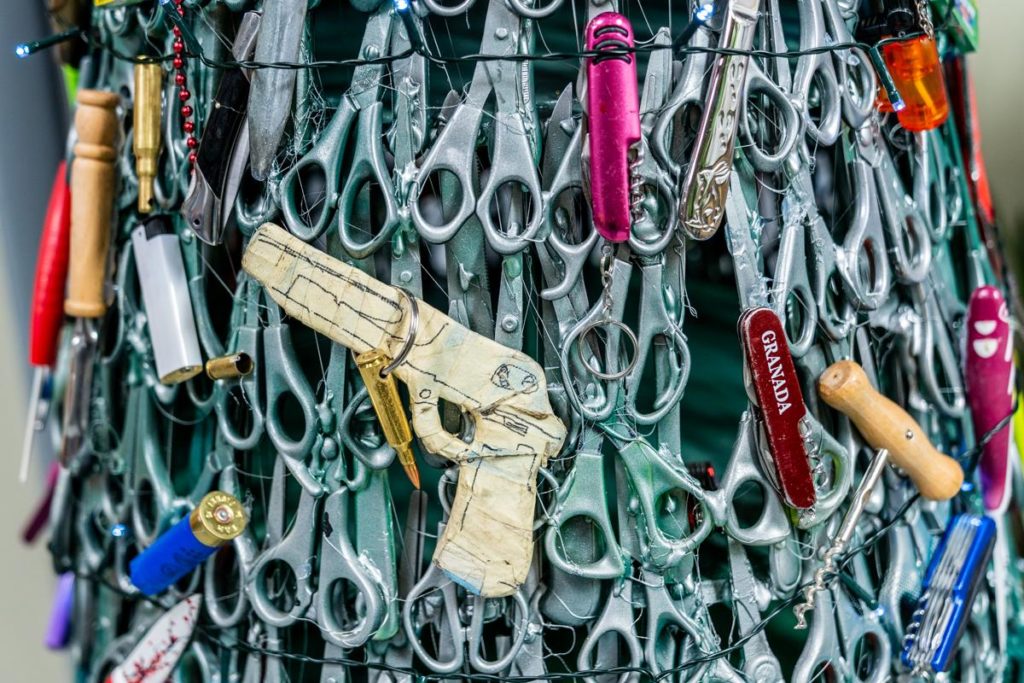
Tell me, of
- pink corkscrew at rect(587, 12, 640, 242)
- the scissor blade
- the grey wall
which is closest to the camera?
pink corkscrew at rect(587, 12, 640, 242)

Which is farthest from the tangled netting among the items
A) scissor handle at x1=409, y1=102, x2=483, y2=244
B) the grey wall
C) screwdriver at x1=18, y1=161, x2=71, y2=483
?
the grey wall

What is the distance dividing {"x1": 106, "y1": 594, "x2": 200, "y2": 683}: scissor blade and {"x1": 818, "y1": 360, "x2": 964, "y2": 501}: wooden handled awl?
1.14 feet

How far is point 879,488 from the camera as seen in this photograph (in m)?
0.54

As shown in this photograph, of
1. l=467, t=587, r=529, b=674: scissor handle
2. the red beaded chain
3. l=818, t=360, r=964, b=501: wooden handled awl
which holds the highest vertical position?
the red beaded chain

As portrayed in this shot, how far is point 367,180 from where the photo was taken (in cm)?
48

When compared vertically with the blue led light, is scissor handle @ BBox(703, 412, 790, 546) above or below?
below

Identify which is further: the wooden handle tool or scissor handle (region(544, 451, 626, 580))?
the wooden handle tool

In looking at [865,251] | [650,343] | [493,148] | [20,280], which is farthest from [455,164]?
[20,280]

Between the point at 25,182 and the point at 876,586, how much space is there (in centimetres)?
70

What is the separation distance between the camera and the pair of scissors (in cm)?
50

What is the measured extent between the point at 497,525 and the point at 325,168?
180mm

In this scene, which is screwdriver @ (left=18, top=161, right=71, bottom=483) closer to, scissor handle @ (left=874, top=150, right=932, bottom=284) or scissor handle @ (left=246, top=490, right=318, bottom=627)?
scissor handle @ (left=246, top=490, right=318, bottom=627)

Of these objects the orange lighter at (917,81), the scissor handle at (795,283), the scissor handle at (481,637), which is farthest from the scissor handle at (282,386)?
the orange lighter at (917,81)

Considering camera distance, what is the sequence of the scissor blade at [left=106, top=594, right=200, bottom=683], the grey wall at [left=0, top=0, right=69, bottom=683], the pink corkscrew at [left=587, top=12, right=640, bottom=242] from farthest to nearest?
the grey wall at [left=0, top=0, right=69, bottom=683]
the scissor blade at [left=106, top=594, right=200, bottom=683]
the pink corkscrew at [left=587, top=12, right=640, bottom=242]
